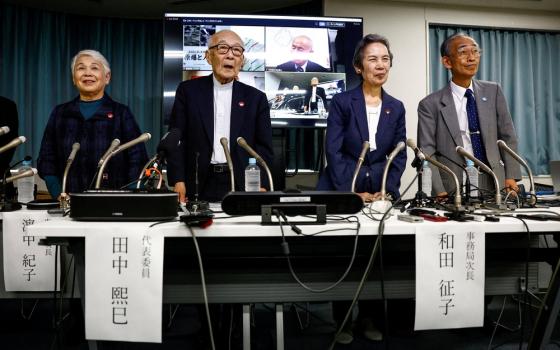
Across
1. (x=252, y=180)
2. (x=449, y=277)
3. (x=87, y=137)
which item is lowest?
(x=449, y=277)

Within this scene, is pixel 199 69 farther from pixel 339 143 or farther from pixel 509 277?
pixel 509 277

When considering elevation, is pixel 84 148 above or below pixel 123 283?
above

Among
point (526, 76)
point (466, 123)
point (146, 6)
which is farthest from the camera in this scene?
point (526, 76)

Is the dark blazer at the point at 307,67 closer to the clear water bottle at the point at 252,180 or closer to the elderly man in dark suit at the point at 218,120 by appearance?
the elderly man in dark suit at the point at 218,120

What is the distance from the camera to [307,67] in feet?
11.9

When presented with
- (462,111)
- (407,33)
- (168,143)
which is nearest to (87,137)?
(168,143)

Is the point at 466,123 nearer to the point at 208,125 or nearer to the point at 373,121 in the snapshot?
the point at 373,121

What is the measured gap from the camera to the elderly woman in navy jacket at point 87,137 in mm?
2320

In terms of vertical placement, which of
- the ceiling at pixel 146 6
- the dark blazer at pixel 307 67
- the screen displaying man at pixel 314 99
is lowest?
the screen displaying man at pixel 314 99

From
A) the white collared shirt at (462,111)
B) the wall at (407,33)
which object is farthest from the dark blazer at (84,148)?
the wall at (407,33)

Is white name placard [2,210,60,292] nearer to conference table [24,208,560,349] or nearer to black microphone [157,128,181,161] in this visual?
conference table [24,208,560,349]

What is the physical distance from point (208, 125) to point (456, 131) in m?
1.34

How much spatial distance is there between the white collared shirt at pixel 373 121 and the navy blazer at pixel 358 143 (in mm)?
20

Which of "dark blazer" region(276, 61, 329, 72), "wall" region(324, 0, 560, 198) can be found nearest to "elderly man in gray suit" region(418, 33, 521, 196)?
"dark blazer" region(276, 61, 329, 72)
